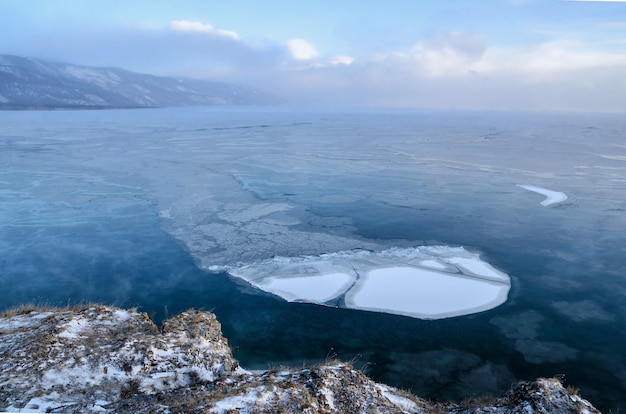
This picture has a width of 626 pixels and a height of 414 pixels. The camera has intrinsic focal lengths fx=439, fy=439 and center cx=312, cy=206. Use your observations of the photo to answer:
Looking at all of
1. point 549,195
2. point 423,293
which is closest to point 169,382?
point 423,293

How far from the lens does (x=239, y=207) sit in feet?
54.1

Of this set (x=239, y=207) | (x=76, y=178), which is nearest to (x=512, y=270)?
(x=239, y=207)

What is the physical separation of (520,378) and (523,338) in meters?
1.38

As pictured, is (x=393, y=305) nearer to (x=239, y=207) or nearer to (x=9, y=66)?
(x=239, y=207)

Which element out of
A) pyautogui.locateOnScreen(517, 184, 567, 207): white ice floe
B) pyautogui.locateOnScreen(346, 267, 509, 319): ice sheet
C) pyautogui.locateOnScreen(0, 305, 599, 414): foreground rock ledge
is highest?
pyautogui.locateOnScreen(0, 305, 599, 414): foreground rock ledge

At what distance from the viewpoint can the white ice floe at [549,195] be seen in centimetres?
1766

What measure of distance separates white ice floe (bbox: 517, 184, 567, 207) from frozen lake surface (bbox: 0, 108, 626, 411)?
14 cm

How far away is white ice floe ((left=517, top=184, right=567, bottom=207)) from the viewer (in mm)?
17656

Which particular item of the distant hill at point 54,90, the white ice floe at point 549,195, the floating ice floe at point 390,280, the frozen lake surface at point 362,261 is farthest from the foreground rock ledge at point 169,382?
the distant hill at point 54,90

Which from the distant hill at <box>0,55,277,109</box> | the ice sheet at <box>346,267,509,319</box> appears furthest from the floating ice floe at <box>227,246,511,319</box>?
the distant hill at <box>0,55,277,109</box>

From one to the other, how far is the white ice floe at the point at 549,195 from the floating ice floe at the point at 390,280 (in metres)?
7.42

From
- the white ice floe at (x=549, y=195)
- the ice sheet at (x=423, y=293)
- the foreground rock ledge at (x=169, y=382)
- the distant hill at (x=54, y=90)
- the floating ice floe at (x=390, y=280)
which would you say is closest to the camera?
the foreground rock ledge at (x=169, y=382)

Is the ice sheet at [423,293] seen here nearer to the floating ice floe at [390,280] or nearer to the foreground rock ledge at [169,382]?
the floating ice floe at [390,280]

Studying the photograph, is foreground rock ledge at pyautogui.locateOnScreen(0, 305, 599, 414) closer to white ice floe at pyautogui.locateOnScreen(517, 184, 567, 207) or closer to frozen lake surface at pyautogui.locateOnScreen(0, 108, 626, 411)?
frozen lake surface at pyautogui.locateOnScreen(0, 108, 626, 411)
